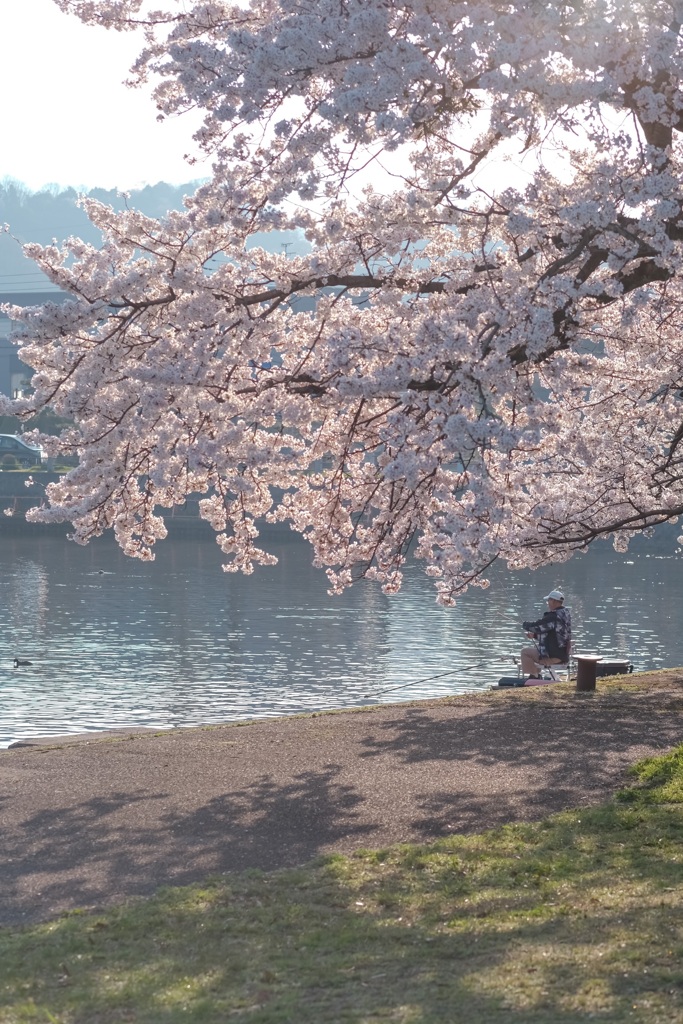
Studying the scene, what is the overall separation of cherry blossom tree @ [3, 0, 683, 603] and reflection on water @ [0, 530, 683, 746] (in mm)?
15152

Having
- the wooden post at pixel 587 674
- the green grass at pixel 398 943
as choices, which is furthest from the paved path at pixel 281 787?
the wooden post at pixel 587 674

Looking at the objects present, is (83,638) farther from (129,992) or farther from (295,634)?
(129,992)

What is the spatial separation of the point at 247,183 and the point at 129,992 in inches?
276

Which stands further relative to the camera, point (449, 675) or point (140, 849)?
point (449, 675)

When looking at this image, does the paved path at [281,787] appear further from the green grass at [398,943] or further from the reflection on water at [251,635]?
the reflection on water at [251,635]

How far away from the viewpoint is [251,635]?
41.0 metres

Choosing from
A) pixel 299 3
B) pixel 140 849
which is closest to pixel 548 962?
pixel 140 849

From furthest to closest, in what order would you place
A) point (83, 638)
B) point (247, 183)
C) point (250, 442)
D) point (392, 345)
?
point (83, 638) < point (250, 442) < point (247, 183) < point (392, 345)

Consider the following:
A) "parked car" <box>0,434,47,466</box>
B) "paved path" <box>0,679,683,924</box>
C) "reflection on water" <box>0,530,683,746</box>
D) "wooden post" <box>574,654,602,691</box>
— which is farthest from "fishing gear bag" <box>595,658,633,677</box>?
"parked car" <box>0,434,47,466</box>

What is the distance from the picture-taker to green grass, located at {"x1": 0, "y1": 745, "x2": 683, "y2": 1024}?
599cm

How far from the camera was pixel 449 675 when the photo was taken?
34.2m

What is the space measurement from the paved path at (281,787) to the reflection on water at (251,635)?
1322 centimetres

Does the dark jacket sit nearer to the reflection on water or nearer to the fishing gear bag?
the fishing gear bag

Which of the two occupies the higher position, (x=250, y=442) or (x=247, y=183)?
(x=247, y=183)
